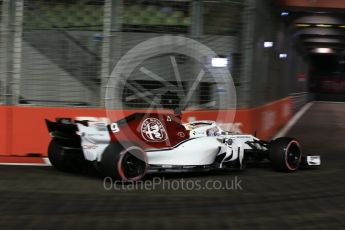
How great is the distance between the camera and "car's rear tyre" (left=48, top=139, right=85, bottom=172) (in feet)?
26.8

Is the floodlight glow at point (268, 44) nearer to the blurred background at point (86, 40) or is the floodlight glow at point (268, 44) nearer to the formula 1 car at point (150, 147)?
the blurred background at point (86, 40)

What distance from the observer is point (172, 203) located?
6457 millimetres

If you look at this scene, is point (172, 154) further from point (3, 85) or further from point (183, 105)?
point (3, 85)

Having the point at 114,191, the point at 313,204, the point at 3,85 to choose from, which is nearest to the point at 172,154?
the point at 114,191

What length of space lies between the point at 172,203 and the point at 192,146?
5.30 feet

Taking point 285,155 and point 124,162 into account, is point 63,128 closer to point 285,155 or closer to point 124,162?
point 124,162

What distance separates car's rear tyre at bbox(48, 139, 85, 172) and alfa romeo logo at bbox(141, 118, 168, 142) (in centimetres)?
107

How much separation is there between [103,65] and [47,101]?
1.21 meters

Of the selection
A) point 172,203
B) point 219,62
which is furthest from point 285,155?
point 172,203

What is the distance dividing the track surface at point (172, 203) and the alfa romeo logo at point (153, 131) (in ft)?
2.48

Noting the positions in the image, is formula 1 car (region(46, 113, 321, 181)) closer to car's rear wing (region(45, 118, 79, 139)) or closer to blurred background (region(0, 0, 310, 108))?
car's rear wing (region(45, 118, 79, 139))

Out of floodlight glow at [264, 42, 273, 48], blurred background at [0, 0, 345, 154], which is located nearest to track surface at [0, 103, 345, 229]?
blurred background at [0, 0, 345, 154]

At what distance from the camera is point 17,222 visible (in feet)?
17.8

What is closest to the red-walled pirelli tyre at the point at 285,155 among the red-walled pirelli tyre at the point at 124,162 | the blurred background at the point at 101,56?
the blurred background at the point at 101,56
